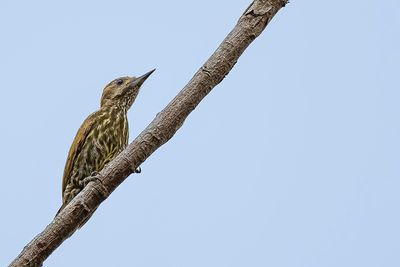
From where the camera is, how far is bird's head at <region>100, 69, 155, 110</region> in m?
7.71

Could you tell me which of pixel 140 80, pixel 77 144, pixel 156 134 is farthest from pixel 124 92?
pixel 156 134

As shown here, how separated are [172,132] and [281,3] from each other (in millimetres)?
1050

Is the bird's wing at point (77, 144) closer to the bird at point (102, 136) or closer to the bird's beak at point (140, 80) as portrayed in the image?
the bird at point (102, 136)

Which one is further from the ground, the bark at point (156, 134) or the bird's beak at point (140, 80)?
the bird's beak at point (140, 80)

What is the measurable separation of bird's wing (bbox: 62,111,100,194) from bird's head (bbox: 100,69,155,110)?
334 mm

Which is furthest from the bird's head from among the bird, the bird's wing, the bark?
the bark

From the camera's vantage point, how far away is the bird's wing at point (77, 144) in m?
6.93

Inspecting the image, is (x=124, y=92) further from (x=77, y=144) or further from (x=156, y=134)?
(x=156, y=134)

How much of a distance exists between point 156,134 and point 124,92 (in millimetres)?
3918

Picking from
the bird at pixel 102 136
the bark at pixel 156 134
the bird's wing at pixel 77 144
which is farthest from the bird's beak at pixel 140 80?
the bark at pixel 156 134

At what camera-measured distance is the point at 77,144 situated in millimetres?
7105

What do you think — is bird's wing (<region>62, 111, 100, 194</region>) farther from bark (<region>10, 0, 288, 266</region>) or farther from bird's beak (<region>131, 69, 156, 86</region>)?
bark (<region>10, 0, 288, 266</region>)

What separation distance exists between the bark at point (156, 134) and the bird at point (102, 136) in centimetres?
274

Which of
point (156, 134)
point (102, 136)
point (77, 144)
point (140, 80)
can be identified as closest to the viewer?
point (156, 134)
